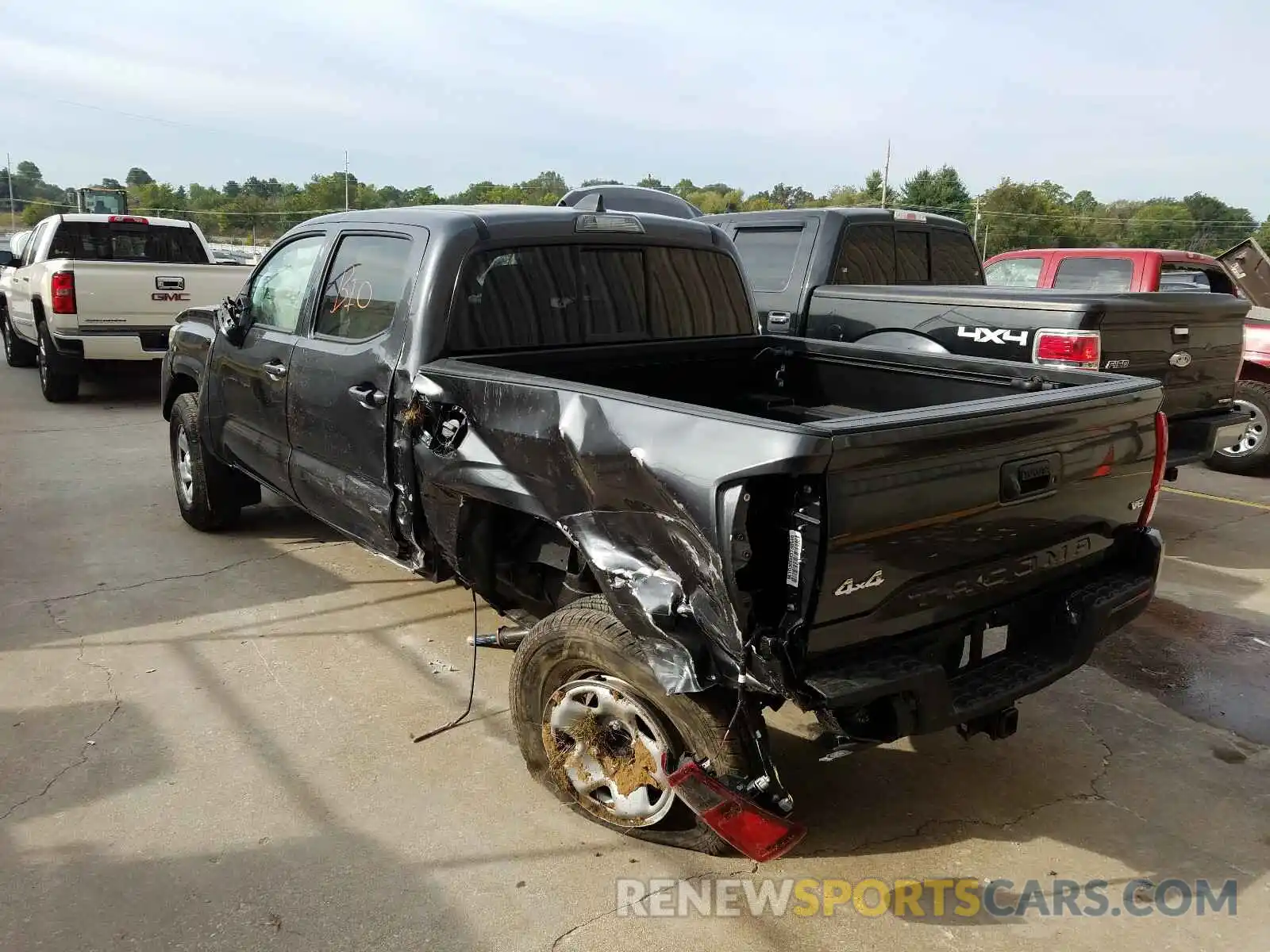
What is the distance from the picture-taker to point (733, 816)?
9.08 feet

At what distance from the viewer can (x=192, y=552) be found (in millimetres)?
5852

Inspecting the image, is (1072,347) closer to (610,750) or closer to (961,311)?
(961,311)

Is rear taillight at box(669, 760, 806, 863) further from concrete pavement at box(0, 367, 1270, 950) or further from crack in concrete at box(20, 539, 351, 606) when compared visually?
crack in concrete at box(20, 539, 351, 606)

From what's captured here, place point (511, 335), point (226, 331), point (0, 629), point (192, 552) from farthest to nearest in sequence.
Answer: point (192, 552)
point (226, 331)
point (0, 629)
point (511, 335)

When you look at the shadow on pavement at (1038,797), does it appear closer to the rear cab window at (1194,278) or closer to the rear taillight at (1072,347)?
the rear taillight at (1072,347)

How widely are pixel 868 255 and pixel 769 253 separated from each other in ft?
2.40

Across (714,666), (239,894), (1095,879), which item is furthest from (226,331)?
(1095,879)

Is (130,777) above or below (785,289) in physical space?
below

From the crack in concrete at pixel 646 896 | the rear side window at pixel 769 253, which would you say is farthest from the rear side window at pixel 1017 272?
the crack in concrete at pixel 646 896

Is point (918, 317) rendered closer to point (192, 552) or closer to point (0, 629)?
point (192, 552)

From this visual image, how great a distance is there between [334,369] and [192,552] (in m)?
2.34

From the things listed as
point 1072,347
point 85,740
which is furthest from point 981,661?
point 85,740

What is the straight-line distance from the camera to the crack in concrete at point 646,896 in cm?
273

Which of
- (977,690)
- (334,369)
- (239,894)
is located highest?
(334,369)
